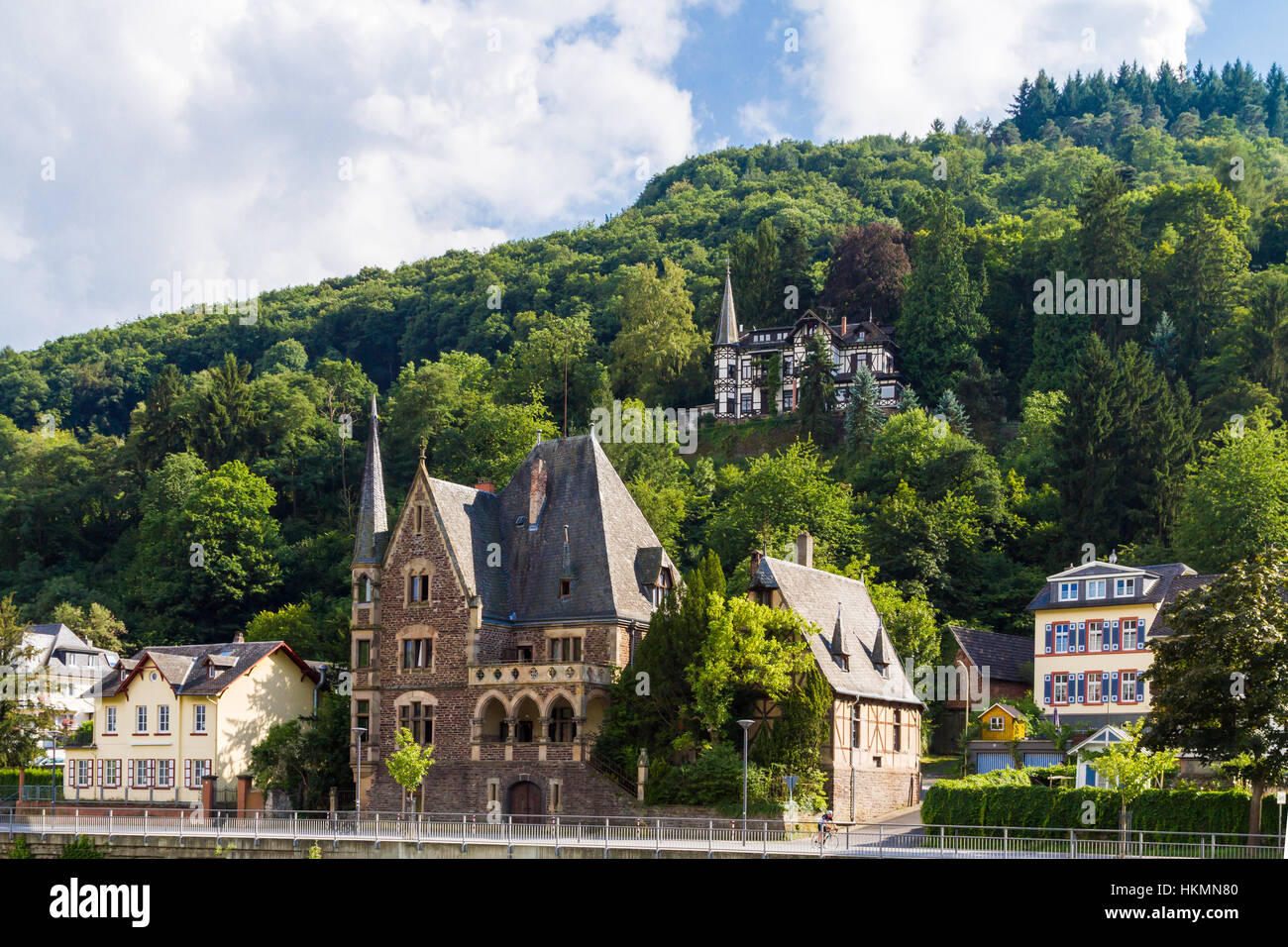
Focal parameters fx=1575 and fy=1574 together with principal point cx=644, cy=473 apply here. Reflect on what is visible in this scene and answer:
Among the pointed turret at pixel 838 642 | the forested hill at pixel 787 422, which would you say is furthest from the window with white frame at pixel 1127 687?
the pointed turret at pixel 838 642

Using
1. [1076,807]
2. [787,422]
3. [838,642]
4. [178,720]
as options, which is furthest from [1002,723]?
[787,422]

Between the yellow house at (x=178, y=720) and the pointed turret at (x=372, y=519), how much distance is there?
8.42 m

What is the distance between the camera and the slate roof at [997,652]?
77625mm

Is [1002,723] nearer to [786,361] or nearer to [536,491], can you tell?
[536,491]

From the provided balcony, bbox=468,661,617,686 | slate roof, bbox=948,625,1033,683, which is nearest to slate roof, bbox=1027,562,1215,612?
slate roof, bbox=948,625,1033,683

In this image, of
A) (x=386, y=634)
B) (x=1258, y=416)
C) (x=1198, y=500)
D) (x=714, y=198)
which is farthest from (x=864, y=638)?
(x=714, y=198)

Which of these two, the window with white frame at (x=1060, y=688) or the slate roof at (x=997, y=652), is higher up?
the slate roof at (x=997, y=652)

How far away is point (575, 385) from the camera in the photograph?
388 feet

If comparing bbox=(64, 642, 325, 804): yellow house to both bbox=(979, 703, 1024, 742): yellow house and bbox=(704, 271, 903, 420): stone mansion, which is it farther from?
bbox=(704, 271, 903, 420): stone mansion

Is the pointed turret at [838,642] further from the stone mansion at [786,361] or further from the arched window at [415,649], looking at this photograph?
the stone mansion at [786,361]

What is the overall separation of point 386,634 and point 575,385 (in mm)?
57800

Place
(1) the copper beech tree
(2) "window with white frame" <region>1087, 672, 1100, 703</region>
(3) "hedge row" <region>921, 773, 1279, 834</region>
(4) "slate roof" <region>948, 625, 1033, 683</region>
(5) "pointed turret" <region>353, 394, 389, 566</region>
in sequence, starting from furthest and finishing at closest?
(4) "slate roof" <region>948, 625, 1033, 683</region>
(2) "window with white frame" <region>1087, 672, 1100, 703</region>
(5) "pointed turret" <region>353, 394, 389, 566</region>
(3) "hedge row" <region>921, 773, 1279, 834</region>
(1) the copper beech tree

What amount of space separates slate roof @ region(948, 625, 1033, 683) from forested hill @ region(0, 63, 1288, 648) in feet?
14.4

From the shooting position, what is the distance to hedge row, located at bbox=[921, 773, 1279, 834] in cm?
4397
